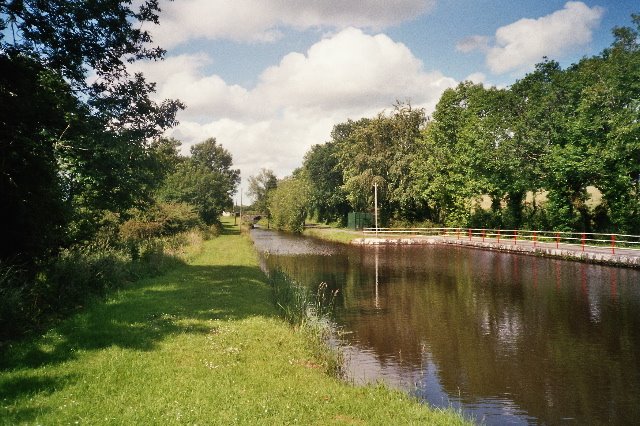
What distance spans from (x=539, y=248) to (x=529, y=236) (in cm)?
594

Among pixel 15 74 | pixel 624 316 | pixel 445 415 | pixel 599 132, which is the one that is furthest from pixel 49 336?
pixel 599 132

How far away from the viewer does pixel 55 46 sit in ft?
45.9

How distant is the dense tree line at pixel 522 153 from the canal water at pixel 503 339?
11.8 meters

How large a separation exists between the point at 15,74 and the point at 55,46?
8.37 ft

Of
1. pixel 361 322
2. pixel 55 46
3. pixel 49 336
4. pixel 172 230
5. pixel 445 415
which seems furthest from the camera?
pixel 172 230

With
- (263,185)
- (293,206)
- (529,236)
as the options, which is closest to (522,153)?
(529,236)

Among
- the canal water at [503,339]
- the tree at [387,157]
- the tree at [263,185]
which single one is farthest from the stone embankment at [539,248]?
the tree at [263,185]

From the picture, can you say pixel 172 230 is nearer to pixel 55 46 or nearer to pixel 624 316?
pixel 55 46

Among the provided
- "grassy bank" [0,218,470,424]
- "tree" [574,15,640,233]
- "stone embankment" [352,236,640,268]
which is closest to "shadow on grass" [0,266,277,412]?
"grassy bank" [0,218,470,424]

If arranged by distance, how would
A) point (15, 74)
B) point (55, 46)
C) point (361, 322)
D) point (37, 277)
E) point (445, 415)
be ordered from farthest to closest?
point (361, 322) < point (55, 46) < point (37, 277) < point (15, 74) < point (445, 415)

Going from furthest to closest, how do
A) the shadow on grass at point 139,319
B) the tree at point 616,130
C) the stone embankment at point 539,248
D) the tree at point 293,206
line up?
the tree at point 293,206 < the tree at point 616,130 < the stone embankment at point 539,248 < the shadow on grass at point 139,319

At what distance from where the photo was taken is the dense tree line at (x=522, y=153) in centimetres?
3262

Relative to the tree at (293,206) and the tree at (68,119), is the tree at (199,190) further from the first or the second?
the tree at (68,119)

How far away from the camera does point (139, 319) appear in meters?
11.9
